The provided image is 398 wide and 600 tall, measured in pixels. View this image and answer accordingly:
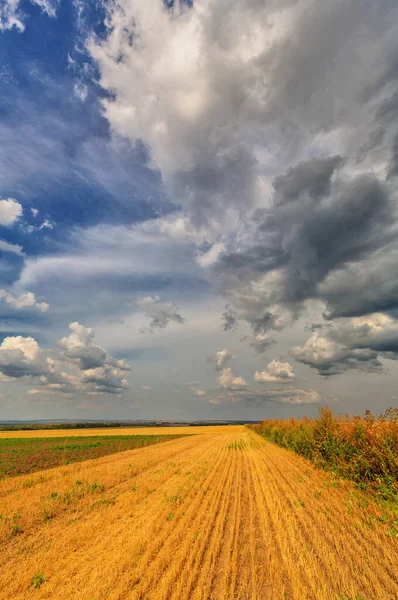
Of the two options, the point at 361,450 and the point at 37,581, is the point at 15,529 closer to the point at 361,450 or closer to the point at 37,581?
the point at 37,581

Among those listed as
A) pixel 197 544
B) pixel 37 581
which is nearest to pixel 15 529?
pixel 37 581

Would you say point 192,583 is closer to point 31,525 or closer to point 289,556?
point 289,556

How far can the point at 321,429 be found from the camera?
21859 millimetres

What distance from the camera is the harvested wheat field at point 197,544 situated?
6.51 m

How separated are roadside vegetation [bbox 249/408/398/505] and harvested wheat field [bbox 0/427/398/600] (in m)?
1.12

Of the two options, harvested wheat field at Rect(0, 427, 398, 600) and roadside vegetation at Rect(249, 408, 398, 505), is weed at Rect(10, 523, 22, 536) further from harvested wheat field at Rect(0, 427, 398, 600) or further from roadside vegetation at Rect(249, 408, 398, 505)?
roadside vegetation at Rect(249, 408, 398, 505)

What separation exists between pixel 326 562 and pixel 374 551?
61.1 inches

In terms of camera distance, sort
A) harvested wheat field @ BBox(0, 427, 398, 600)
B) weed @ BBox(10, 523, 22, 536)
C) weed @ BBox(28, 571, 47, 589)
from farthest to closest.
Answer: weed @ BBox(10, 523, 22, 536) → weed @ BBox(28, 571, 47, 589) → harvested wheat field @ BBox(0, 427, 398, 600)

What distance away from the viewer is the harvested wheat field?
651 centimetres

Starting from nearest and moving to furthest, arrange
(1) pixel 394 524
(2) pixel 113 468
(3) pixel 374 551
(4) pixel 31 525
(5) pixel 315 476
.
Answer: (3) pixel 374 551
(1) pixel 394 524
(4) pixel 31 525
(5) pixel 315 476
(2) pixel 113 468

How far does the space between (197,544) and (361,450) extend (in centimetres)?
1061

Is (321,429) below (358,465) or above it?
above

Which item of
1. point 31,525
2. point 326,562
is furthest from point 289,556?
point 31,525

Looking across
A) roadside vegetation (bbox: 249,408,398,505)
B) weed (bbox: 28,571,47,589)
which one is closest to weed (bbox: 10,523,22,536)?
weed (bbox: 28,571,47,589)
